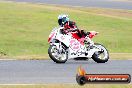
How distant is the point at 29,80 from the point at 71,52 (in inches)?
169

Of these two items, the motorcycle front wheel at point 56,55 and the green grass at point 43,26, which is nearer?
the motorcycle front wheel at point 56,55

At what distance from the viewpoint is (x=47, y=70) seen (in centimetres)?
1586

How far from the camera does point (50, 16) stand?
126 ft

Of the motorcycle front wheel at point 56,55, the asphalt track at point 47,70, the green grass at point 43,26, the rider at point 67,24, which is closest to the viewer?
the asphalt track at point 47,70

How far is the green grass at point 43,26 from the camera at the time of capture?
2856 cm

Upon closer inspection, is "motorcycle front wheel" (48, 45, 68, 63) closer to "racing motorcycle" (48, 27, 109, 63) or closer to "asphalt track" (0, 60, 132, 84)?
"racing motorcycle" (48, 27, 109, 63)

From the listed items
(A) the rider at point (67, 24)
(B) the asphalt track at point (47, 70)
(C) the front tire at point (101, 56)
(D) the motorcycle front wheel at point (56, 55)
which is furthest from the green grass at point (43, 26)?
(B) the asphalt track at point (47, 70)

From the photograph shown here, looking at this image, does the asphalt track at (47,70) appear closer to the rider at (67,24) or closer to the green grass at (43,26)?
the rider at (67,24)

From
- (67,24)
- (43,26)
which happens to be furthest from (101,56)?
(43,26)

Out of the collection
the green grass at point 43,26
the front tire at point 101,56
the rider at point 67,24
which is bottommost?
the green grass at point 43,26

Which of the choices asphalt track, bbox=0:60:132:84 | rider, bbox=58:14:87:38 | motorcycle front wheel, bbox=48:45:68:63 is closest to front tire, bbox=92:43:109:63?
asphalt track, bbox=0:60:132:84

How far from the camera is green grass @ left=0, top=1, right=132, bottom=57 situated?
93.7ft

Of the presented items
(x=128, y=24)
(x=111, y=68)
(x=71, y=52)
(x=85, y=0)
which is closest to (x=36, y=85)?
(x=111, y=68)

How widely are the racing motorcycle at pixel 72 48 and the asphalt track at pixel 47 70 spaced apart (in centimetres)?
19
